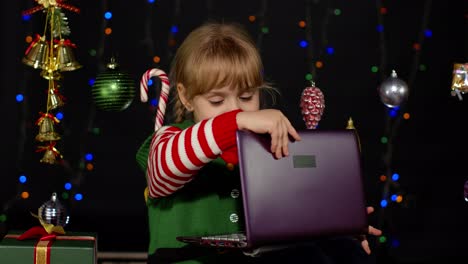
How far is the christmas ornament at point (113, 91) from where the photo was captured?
225 cm

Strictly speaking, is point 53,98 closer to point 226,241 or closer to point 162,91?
point 162,91

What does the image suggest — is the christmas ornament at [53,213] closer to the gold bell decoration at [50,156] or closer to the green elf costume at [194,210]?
the gold bell decoration at [50,156]

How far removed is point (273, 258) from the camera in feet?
3.64

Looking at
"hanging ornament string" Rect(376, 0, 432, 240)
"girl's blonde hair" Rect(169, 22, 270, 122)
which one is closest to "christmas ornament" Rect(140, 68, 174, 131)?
"girl's blonde hair" Rect(169, 22, 270, 122)

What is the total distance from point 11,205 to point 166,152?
167cm

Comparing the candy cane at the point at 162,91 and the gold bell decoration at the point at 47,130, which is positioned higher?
the gold bell decoration at the point at 47,130

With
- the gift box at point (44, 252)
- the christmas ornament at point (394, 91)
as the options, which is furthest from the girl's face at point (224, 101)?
the christmas ornament at point (394, 91)

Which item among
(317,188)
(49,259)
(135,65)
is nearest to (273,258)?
(317,188)

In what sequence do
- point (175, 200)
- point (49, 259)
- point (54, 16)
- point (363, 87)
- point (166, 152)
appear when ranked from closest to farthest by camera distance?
point (166, 152) → point (175, 200) → point (49, 259) → point (54, 16) → point (363, 87)

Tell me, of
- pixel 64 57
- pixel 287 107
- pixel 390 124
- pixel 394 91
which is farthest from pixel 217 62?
pixel 390 124

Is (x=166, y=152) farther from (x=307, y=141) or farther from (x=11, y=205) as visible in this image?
(x=11, y=205)

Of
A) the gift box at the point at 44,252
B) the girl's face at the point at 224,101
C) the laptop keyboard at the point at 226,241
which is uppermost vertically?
the girl's face at the point at 224,101

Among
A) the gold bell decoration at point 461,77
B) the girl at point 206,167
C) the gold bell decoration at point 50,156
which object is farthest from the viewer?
the gold bell decoration at point 50,156

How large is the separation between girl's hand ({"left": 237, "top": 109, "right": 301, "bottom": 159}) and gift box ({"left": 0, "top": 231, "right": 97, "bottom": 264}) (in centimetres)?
98
